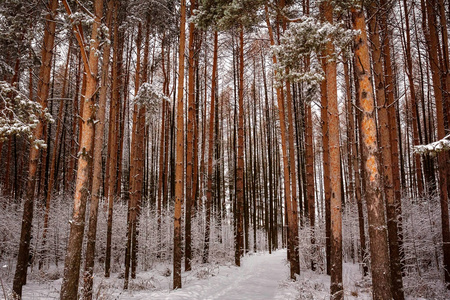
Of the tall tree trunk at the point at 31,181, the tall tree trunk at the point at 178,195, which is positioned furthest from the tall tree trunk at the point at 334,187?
the tall tree trunk at the point at 31,181

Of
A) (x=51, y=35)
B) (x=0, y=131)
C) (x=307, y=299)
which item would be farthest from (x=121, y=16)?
(x=307, y=299)

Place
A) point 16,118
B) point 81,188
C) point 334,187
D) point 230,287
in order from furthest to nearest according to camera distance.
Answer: point 230,287
point 334,187
point 81,188
point 16,118

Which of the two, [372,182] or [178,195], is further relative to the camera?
[178,195]

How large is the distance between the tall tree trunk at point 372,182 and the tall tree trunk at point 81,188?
4955mm

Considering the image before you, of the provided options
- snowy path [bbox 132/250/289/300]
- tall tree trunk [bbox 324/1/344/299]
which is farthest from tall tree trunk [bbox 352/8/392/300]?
snowy path [bbox 132/250/289/300]

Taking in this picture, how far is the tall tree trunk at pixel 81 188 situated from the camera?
4562 millimetres

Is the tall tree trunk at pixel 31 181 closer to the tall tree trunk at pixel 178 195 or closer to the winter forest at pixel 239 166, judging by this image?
the winter forest at pixel 239 166

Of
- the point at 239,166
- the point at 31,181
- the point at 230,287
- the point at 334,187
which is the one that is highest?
the point at 239,166

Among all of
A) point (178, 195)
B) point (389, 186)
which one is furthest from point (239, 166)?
point (389, 186)

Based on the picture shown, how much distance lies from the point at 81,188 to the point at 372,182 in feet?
17.1

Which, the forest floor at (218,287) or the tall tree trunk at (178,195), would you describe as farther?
the tall tree trunk at (178,195)

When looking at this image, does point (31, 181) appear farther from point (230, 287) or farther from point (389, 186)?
point (389, 186)

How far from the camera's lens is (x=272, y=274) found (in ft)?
35.0

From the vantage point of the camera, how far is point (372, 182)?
4.77m
